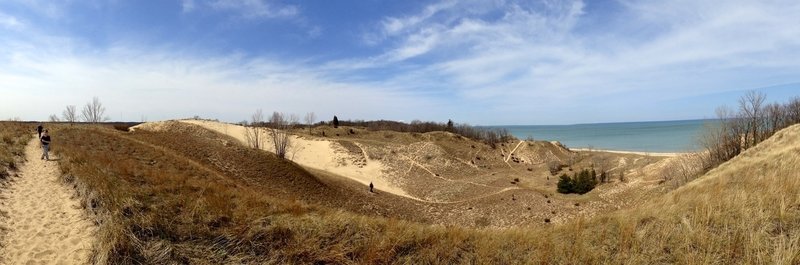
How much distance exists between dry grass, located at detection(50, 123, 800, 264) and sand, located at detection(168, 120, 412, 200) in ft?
76.9

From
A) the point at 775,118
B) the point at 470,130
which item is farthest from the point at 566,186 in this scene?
the point at 470,130

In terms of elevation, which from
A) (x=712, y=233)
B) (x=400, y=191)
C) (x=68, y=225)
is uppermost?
(x=712, y=233)

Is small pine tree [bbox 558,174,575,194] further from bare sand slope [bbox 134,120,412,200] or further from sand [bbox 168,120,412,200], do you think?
bare sand slope [bbox 134,120,412,200]

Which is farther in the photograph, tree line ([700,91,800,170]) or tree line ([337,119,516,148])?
tree line ([337,119,516,148])

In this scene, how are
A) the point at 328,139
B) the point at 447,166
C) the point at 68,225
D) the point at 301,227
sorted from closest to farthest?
the point at 301,227, the point at 68,225, the point at 447,166, the point at 328,139

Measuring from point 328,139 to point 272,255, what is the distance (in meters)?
41.5

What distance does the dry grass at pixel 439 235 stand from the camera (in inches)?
201

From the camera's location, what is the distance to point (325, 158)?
41.8m

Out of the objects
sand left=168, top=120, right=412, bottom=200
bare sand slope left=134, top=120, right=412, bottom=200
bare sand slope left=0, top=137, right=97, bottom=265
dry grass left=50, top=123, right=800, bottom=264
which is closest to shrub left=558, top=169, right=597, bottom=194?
sand left=168, top=120, right=412, bottom=200

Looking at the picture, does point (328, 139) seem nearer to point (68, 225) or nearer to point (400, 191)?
point (400, 191)

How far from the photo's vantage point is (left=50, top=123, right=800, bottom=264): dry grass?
5.11m

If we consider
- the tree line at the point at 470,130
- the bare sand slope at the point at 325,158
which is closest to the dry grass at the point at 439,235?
the bare sand slope at the point at 325,158

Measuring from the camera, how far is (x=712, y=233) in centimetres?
529

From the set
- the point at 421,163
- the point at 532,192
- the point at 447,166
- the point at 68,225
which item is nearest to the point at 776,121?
the point at 532,192
